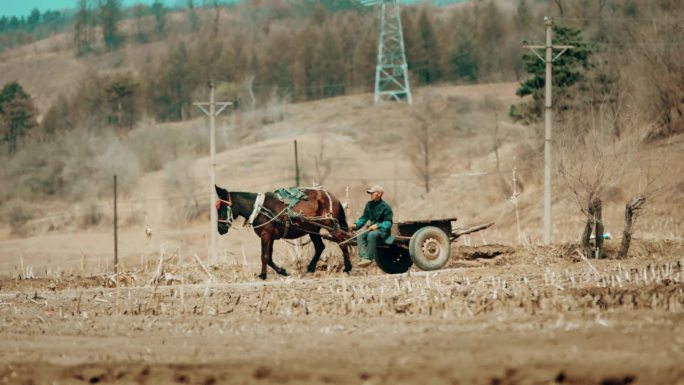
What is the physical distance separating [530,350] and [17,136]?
316 ft

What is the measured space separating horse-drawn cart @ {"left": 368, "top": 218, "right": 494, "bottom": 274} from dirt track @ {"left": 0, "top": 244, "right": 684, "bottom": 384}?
1.44 meters

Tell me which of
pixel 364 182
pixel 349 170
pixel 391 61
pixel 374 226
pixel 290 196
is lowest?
pixel 374 226

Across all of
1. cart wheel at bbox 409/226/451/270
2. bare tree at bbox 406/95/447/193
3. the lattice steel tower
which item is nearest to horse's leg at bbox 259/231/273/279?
cart wheel at bbox 409/226/451/270

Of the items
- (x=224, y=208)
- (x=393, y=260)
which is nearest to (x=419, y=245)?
(x=393, y=260)

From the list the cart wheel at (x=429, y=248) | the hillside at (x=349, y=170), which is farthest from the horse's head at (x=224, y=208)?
the hillside at (x=349, y=170)

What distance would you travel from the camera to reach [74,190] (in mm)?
81312

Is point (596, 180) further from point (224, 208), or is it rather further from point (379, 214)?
point (224, 208)

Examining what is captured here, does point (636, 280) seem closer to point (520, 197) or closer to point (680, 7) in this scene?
point (520, 197)

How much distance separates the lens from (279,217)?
953 inches

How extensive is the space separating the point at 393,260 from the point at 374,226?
1971 mm

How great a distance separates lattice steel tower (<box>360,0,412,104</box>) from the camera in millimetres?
85500

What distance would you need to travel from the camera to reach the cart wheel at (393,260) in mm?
24484

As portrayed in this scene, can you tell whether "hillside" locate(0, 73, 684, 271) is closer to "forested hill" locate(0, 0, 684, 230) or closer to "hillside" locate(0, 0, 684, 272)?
"hillside" locate(0, 0, 684, 272)

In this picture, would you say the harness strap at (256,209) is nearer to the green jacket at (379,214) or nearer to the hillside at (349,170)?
the green jacket at (379,214)
